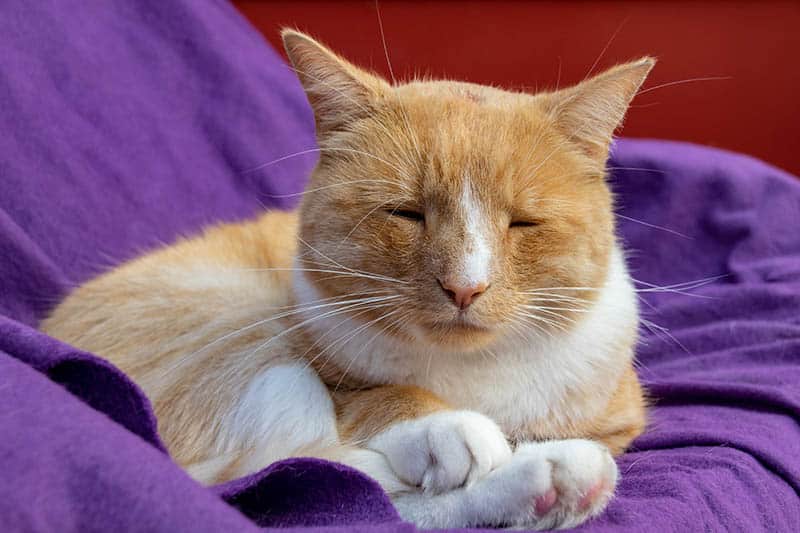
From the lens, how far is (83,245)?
1.81 m

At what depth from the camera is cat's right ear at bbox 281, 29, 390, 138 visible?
1.24 m

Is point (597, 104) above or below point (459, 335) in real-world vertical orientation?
above

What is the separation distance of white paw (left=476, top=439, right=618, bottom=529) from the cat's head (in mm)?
187

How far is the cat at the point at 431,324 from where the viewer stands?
3.55 feet

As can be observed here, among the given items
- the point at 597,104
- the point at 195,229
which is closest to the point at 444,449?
the point at 597,104

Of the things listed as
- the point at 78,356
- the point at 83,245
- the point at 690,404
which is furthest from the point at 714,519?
the point at 83,245

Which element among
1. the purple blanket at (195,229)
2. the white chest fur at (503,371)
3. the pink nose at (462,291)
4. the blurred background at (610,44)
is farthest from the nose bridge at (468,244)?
the blurred background at (610,44)

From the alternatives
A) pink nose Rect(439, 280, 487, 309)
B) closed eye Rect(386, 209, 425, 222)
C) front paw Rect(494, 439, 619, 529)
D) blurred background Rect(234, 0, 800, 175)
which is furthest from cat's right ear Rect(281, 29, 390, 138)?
blurred background Rect(234, 0, 800, 175)

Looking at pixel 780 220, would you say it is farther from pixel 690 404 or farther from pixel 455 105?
pixel 455 105

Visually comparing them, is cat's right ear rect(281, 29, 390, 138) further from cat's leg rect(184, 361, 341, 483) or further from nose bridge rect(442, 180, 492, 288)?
cat's leg rect(184, 361, 341, 483)

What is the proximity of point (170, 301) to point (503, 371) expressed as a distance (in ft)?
1.93

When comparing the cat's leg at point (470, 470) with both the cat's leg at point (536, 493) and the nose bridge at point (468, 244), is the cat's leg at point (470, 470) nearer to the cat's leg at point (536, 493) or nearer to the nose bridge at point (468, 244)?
the cat's leg at point (536, 493)

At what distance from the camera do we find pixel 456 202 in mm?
1125

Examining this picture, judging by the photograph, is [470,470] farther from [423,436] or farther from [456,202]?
[456,202]
